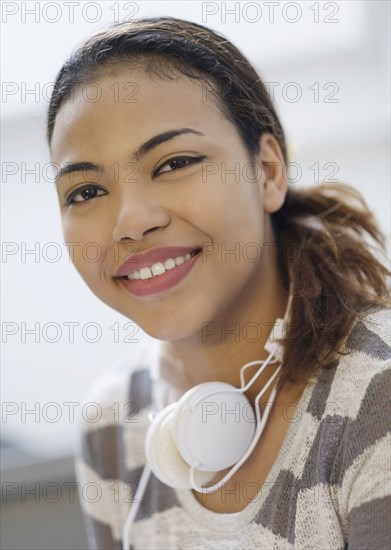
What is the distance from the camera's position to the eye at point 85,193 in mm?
1082

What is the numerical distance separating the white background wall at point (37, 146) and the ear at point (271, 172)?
13.8 inches

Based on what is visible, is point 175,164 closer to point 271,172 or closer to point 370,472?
point 271,172

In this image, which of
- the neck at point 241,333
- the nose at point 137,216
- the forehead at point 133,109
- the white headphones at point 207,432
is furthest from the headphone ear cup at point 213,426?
the forehead at point 133,109

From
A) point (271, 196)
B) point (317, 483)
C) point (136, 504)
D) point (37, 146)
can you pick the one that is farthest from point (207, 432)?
point (37, 146)

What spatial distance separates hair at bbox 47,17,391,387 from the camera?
1050 mm

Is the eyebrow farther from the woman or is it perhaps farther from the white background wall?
the white background wall

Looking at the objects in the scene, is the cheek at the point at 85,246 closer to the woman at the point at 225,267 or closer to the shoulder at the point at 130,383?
the woman at the point at 225,267

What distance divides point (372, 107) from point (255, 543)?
106 cm

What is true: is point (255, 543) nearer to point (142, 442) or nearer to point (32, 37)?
point (142, 442)

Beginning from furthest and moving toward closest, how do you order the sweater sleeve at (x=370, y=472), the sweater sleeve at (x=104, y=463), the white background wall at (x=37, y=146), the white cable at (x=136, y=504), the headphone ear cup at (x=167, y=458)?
the white background wall at (x=37, y=146) < the sweater sleeve at (x=104, y=463) < the white cable at (x=136, y=504) < the headphone ear cup at (x=167, y=458) < the sweater sleeve at (x=370, y=472)

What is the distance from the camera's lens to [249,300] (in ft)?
3.81

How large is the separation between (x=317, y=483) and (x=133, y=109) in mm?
532

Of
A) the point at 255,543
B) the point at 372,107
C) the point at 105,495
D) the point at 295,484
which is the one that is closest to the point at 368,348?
the point at 295,484

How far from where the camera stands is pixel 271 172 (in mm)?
1168
